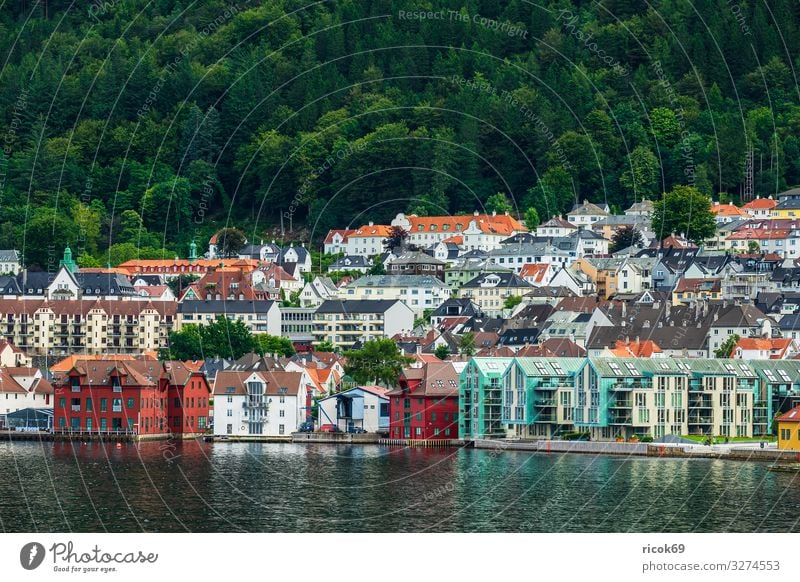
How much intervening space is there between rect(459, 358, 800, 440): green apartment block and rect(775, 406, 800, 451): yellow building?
5906mm

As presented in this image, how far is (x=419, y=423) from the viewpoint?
264 feet

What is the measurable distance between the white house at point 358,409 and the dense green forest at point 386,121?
48350 mm

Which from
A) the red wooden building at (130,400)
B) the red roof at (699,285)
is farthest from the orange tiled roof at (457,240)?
the red wooden building at (130,400)

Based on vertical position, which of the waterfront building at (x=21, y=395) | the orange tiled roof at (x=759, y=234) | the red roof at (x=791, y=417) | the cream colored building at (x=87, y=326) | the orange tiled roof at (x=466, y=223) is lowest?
the red roof at (x=791, y=417)

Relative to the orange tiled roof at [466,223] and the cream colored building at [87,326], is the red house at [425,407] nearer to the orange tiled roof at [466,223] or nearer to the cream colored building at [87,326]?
the cream colored building at [87,326]

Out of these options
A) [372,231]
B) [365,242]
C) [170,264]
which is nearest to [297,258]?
[365,242]

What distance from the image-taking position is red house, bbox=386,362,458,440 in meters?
80.4

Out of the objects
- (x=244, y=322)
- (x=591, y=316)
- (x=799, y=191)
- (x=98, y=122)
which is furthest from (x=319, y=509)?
(x=98, y=122)

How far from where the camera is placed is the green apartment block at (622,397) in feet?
248

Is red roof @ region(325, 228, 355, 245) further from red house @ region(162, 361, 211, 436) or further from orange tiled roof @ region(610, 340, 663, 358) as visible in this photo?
red house @ region(162, 361, 211, 436)

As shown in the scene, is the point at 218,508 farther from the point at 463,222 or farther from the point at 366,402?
the point at 463,222

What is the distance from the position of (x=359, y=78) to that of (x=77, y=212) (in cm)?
2505
